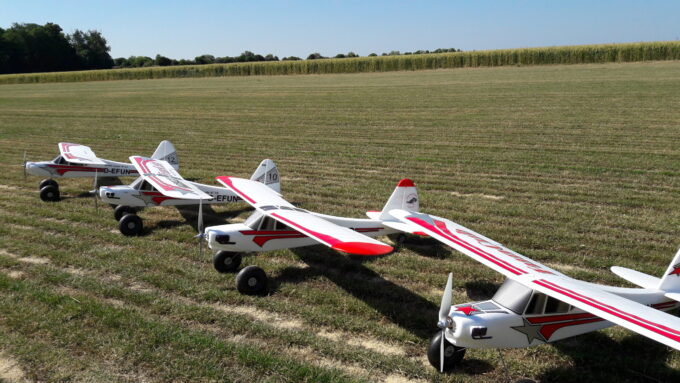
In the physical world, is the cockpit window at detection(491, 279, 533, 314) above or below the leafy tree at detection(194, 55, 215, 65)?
below

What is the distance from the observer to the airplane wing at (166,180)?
11389 millimetres

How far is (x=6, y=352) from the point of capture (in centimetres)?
665

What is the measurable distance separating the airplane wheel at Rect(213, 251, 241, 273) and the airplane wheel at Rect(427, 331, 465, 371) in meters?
4.65

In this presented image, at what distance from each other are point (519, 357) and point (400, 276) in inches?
118

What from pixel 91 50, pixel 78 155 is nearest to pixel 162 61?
pixel 91 50

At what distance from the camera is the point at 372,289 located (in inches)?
335

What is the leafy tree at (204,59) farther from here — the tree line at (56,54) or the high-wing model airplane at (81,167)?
the high-wing model airplane at (81,167)

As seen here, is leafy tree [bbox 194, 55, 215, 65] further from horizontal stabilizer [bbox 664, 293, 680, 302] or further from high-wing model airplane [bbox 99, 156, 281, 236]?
horizontal stabilizer [bbox 664, 293, 680, 302]

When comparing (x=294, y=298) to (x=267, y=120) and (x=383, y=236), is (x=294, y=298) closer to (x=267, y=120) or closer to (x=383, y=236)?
(x=383, y=236)

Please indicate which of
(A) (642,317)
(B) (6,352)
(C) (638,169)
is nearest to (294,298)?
(B) (6,352)

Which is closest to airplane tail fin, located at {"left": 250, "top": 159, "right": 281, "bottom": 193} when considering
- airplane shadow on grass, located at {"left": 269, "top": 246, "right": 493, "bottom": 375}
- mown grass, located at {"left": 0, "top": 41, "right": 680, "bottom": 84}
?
airplane shadow on grass, located at {"left": 269, "top": 246, "right": 493, "bottom": 375}

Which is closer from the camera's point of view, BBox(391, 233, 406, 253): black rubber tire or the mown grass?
BBox(391, 233, 406, 253): black rubber tire

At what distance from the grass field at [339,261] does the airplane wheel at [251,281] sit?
191 mm

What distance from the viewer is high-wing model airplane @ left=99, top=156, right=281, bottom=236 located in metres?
11.5
